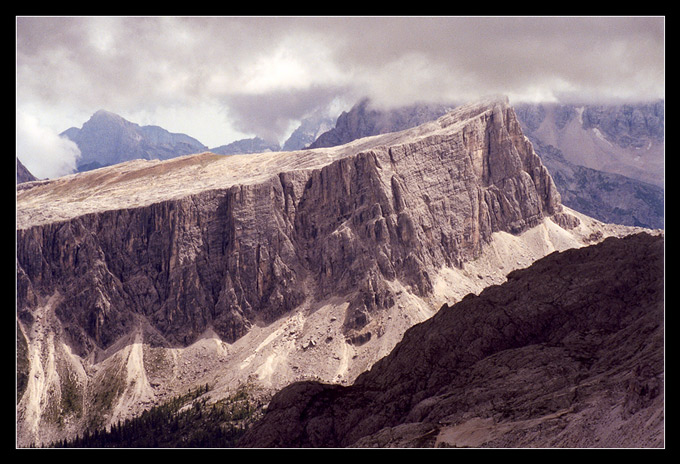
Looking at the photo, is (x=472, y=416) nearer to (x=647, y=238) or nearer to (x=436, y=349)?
(x=436, y=349)

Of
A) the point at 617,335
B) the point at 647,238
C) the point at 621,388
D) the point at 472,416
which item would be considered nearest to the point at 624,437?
the point at 621,388

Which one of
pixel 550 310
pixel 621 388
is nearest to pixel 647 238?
pixel 550 310

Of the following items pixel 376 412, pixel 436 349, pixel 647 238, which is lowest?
pixel 376 412
